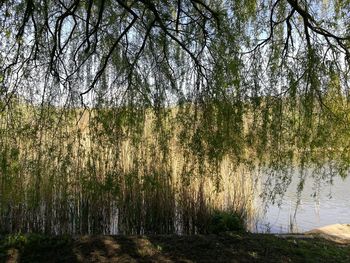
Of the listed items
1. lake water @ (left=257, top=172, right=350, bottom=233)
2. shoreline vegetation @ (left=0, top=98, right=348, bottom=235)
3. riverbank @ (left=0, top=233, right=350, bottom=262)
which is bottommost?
lake water @ (left=257, top=172, right=350, bottom=233)

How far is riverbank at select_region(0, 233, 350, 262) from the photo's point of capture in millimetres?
3564

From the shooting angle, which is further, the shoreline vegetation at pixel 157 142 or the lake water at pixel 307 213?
the lake water at pixel 307 213

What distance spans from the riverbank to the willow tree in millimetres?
551

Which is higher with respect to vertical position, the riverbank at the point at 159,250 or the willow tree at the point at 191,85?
the willow tree at the point at 191,85

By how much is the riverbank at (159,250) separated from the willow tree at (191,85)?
55 centimetres

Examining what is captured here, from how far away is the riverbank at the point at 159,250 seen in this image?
356cm

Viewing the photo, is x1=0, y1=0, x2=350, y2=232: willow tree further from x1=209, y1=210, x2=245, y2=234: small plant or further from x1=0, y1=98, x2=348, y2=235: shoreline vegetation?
x1=209, y1=210, x2=245, y2=234: small plant

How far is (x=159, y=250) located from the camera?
149 inches

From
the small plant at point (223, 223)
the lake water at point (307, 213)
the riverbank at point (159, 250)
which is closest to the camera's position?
the riverbank at point (159, 250)

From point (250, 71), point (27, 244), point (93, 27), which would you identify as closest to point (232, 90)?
point (250, 71)

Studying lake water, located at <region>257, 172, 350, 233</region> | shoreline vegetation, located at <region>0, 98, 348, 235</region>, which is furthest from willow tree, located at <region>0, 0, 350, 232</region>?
lake water, located at <region>257, 172, 350, 233</region>

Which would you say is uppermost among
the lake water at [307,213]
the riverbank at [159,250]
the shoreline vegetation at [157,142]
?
the shoreline vegetation at [157,142]

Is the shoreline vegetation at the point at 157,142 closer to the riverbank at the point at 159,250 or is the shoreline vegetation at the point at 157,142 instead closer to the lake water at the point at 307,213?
the riverbank at the point at 159,250

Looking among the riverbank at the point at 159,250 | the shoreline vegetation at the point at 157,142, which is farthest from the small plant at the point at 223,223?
the shoreline vegetation at the point at 157,142
